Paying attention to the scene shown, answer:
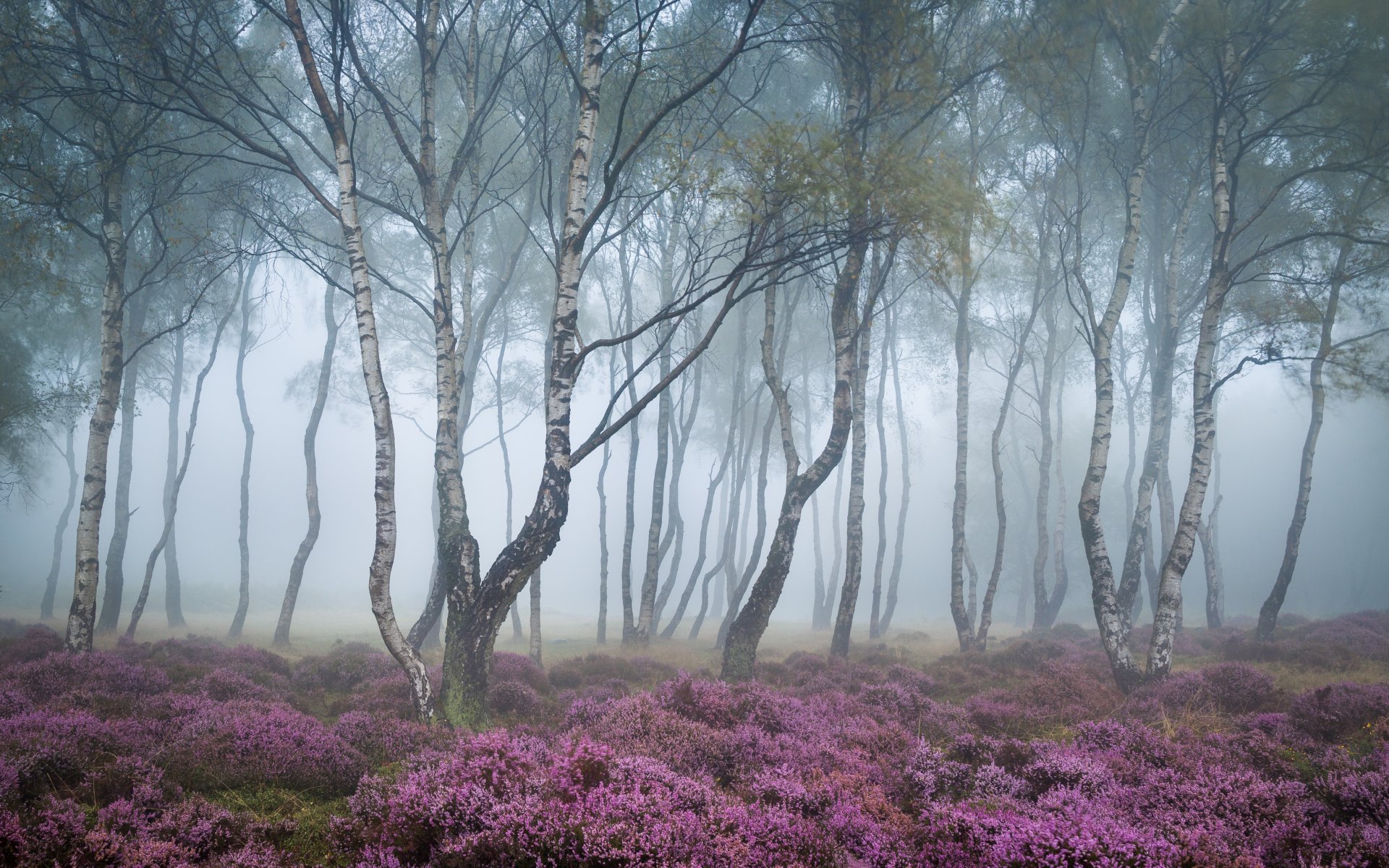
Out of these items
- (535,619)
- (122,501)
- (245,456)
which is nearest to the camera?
(535,619)

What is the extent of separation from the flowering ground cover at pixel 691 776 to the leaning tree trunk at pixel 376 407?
0.61m

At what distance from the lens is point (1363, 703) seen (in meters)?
6.73

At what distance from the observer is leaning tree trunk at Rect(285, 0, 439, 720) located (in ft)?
23.3

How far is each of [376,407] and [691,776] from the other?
18.0ft

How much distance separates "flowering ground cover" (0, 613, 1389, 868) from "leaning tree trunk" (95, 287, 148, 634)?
416 inches

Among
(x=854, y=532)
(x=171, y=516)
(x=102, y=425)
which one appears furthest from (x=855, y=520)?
(x=171, y=516)

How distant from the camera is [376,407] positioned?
759 cm

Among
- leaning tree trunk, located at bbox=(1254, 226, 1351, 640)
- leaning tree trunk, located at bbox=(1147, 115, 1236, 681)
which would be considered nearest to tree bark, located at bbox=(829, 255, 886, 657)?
leaning tree trunk, located at bbox=(1147, 115, 1236, 681)

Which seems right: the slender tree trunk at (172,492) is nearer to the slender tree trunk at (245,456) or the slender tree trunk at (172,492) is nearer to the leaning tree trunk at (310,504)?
the slender tree trunk at (245,456)

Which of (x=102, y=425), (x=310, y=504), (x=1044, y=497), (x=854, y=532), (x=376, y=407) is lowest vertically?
(x=854, y=532)

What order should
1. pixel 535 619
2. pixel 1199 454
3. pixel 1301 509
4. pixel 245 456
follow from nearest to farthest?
pixel 1199 454 < pixel 535 619 < pixel 1301 509 < pixel 245 456

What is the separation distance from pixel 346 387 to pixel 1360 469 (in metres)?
74.3

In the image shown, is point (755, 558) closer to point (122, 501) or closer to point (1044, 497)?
point (1044, 497)

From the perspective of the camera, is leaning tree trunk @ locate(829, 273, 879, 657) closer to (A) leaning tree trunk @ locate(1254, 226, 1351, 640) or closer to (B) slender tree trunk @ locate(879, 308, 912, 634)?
(B) slender tree trunk @ locate(879, 308, 912, 634)
